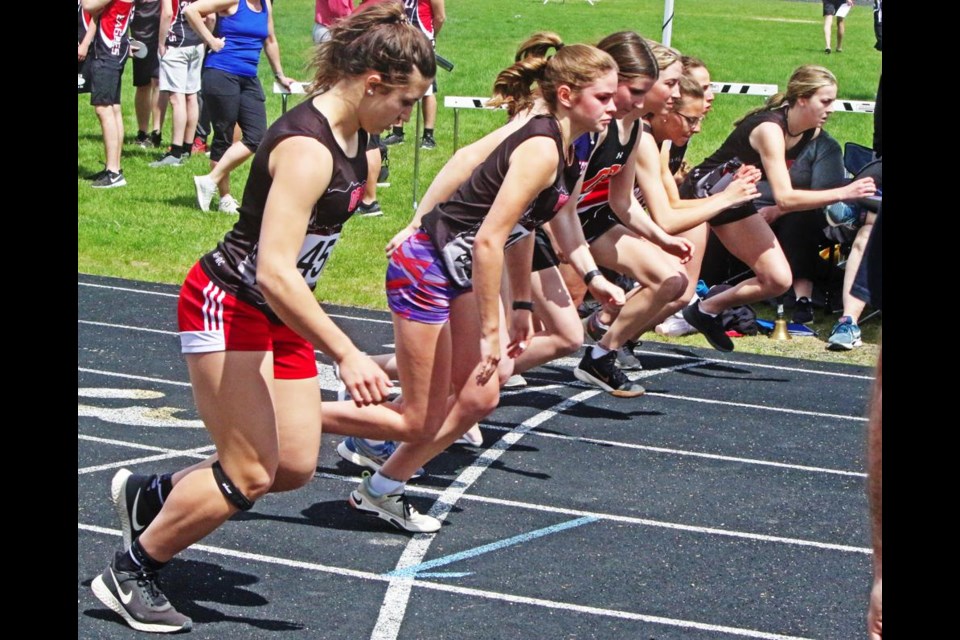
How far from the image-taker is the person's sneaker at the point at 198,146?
16587 mm

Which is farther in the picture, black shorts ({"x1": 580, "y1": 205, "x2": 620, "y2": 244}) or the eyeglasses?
the eyeglasses

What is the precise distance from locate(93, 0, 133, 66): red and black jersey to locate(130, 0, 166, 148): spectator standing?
1.45 m

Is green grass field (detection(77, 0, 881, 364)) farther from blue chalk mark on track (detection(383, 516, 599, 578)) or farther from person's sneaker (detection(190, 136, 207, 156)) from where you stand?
blue chalk mark on track (detection(383, 516, 599, 578))

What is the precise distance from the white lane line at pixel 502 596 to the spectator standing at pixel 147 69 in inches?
451

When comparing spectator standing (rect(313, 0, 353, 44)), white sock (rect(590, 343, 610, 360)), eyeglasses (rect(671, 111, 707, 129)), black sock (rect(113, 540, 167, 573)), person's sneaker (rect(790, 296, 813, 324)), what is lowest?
person's sneaker (rect(790, 296, 813, 324))

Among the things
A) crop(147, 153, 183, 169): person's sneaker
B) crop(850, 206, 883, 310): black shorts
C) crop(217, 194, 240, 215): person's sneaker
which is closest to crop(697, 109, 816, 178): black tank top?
crop(217, 194, 240, 215): person's sneaker

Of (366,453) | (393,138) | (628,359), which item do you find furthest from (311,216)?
(393,138)

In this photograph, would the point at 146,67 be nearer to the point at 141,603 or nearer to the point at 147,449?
the point at 147,449

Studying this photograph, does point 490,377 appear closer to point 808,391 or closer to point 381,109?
point 381,109

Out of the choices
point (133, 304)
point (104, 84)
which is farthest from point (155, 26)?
point (133, 304)

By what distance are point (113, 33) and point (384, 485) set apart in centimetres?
982

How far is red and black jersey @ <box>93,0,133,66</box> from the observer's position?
1439 centimetres

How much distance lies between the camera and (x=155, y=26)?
1648 cm
